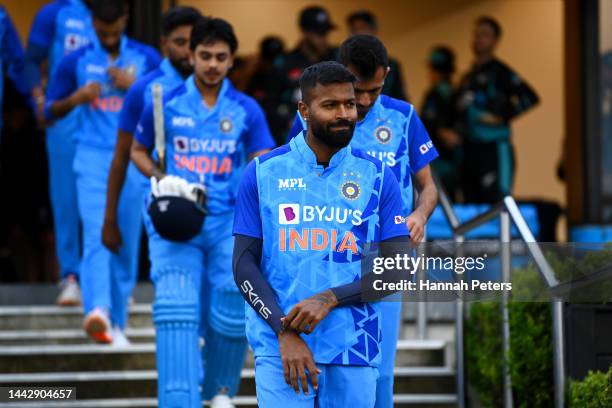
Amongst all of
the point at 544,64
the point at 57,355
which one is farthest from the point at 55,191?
the point at 544,64

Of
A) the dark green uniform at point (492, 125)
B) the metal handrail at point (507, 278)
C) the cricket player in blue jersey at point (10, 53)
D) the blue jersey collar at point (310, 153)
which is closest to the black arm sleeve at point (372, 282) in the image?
the blue jersey collar at point (310, 153)

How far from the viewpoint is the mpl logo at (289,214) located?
17.3 ft

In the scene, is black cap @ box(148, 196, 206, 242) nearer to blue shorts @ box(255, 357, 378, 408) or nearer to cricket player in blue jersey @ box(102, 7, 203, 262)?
cricket player in blue jersey @ box(102, 7, 203, 262)

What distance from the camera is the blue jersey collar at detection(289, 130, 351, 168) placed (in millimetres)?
5344

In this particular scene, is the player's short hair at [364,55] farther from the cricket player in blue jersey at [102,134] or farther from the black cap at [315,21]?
the black cap at [315,21]

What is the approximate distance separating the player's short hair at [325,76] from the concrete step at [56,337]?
425cm

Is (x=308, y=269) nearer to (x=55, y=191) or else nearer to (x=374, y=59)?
(x=374, y=59)

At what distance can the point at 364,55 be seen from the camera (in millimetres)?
6398

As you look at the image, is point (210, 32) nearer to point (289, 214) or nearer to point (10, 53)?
point (289, 214)

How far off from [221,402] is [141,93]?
5.43ft

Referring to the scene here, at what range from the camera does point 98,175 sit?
8.99 meters

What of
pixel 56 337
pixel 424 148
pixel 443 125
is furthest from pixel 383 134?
pixel 443 125

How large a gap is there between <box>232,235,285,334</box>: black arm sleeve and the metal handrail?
3.49ft

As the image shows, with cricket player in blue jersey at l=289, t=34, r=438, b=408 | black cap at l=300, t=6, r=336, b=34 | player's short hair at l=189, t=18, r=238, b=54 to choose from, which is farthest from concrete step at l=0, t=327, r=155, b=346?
cricket player in blue jersey at l=289, t=34, r=438, b=408
